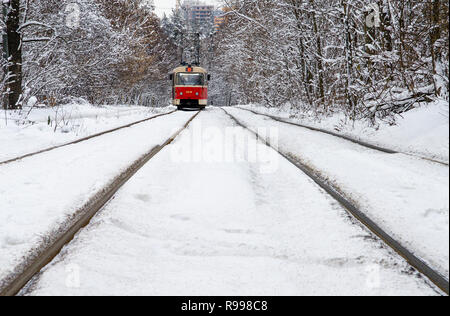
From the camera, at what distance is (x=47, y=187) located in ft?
12.2


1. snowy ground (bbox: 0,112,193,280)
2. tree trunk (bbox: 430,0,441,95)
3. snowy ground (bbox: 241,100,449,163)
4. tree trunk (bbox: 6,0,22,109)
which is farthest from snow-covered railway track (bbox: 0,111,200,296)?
tree trunk (bbox: 6,0,22,109)

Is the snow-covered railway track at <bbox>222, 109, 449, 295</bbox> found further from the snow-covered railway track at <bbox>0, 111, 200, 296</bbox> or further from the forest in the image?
the snow-covered railway track at <bbox>0, 111, 200, 296</bbox>

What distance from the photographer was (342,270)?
6.46ft

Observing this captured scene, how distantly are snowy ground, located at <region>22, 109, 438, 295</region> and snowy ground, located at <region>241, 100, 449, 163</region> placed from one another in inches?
30.1

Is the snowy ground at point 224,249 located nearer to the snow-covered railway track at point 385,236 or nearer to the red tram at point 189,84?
the snow-covered railway track at point 385,236

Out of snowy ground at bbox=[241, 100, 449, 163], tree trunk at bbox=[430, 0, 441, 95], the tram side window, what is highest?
the tram side window

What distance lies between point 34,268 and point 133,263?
566 mm

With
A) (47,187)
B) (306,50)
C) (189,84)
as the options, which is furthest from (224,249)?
(189,84)

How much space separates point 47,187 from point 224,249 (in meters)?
2.33

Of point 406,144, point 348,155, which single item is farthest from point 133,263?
point 406,144

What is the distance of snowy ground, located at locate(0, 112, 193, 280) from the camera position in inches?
96.0

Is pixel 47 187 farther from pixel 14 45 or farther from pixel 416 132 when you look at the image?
pixel 14 45
